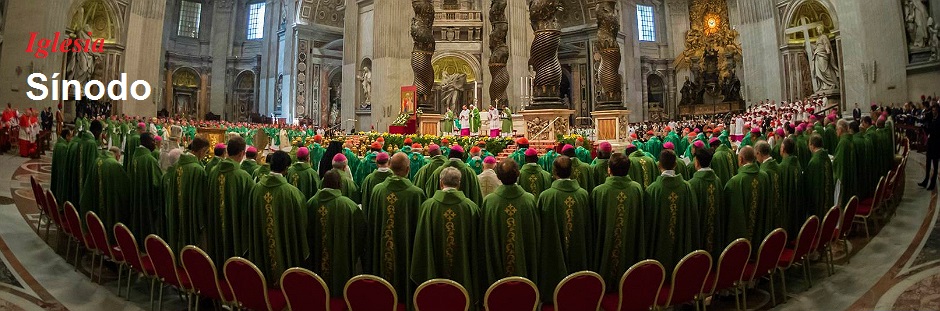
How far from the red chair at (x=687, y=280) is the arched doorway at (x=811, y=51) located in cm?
1897

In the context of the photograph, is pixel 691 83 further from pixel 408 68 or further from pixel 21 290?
pixel 21 290

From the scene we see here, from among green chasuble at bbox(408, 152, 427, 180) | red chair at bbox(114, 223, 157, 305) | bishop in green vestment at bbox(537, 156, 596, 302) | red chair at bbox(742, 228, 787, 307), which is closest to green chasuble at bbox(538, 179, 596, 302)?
bishop in green vestment at bbox(537, 156, 596, 302)

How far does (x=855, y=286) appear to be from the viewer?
4887mm

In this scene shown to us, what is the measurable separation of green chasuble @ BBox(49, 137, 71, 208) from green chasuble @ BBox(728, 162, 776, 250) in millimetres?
8004

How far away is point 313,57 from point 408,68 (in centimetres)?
1117

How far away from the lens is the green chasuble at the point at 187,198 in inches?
189

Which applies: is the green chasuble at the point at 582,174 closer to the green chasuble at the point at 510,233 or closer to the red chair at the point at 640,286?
the green chasuble at the point at 510,233

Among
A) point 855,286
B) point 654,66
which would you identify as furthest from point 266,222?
point 654,66

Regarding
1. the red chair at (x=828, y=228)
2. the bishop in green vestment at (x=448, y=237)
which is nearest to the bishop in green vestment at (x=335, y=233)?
the bishop in green vestment at (x=448, y=237)

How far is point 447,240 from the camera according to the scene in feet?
11.8

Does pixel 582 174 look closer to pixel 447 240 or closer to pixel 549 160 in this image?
pixel 549 160

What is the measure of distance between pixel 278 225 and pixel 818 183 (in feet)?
18.6

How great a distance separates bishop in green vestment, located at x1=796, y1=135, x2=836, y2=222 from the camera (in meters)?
5.79

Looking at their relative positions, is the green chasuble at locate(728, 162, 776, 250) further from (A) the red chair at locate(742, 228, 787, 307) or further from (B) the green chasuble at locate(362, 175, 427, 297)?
(B) the green chasuble at locate(362, 175, 427, 297)
